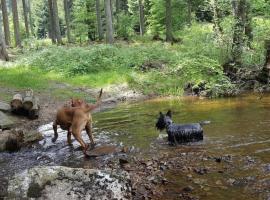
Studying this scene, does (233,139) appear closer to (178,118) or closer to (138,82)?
(178,118)

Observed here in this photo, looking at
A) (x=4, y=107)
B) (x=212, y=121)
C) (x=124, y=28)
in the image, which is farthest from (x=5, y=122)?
(x=124, y=28)

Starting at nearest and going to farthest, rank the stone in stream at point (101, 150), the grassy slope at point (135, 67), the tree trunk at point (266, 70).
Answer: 1. the stone in stream at point (101, 150)
2. the tree trunk at point (266, 70)
3. the grassy slope at point (135, 67)

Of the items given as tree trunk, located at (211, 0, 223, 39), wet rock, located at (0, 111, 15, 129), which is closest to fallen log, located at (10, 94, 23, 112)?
wet rock, located at (0, 111, 15, 129)

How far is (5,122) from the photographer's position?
12758 millimetres

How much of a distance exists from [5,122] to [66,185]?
6.71 metres

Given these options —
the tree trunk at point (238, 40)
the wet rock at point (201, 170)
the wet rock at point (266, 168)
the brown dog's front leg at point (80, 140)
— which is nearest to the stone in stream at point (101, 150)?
the brown dog's front leg at point (80, 140)

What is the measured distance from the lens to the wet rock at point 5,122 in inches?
491

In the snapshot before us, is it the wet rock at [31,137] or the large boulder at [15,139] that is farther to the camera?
the wet rock at [31,137]

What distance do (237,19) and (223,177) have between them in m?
12.4

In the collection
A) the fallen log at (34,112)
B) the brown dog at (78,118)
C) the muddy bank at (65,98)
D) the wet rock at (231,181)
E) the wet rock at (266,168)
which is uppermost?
the brown dog at (78,118)

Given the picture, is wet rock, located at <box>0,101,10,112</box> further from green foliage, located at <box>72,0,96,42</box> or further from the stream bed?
green foliage, located at <box>72,0,96,42</box>

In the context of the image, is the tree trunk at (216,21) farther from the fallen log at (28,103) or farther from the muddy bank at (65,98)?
the fallen log at (28,103)

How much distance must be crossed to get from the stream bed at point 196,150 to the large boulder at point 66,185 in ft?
2.15

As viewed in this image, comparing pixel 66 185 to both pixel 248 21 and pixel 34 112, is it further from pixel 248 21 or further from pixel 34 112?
pixel 248 21
